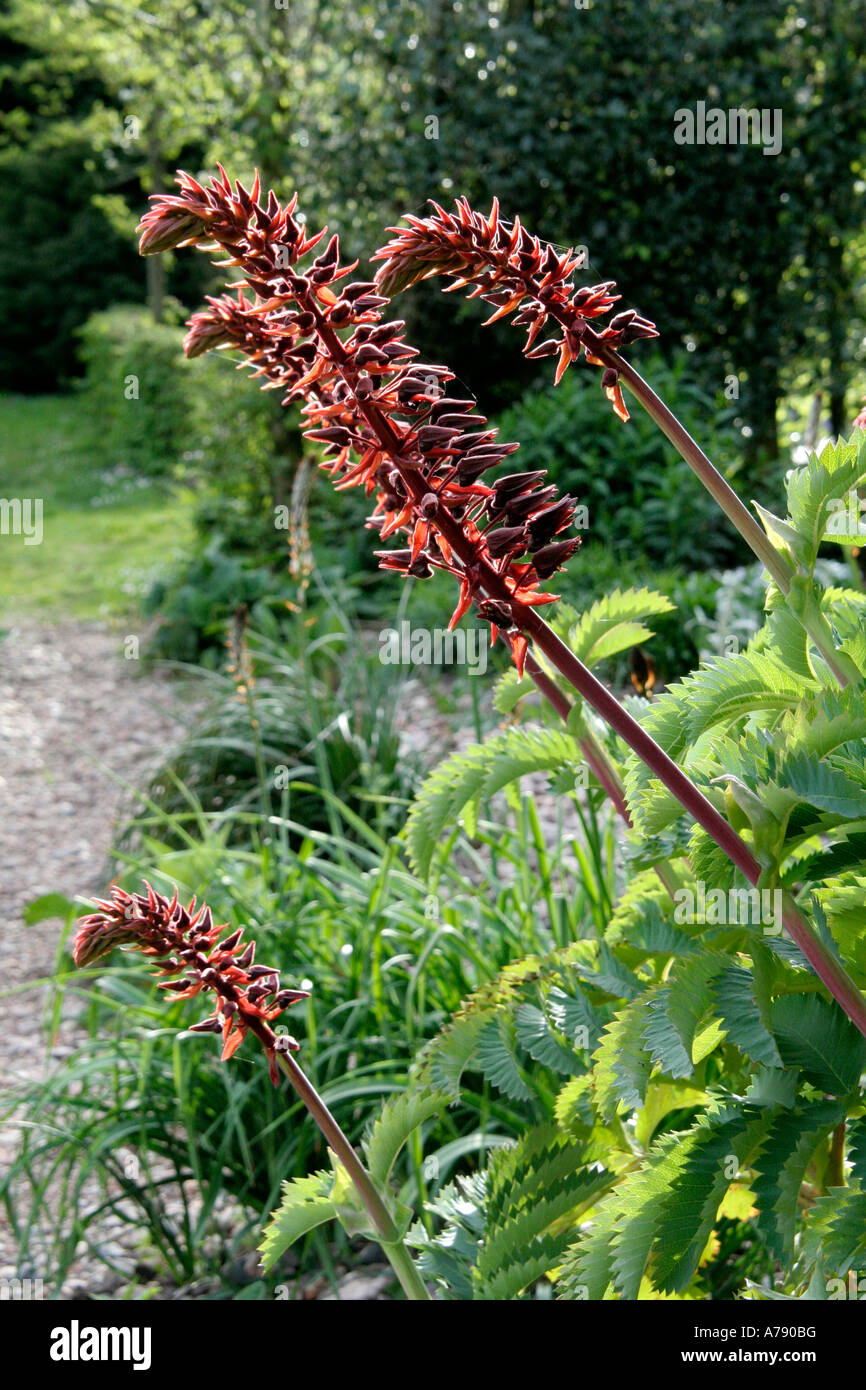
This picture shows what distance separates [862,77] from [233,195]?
6711mm

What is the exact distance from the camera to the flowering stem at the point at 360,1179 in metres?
0.92

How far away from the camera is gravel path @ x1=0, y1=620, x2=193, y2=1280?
→ 3.72 metres

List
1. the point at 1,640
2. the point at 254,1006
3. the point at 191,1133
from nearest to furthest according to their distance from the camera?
the point at 254,1006
the point at 191,1133
the point at 1,640

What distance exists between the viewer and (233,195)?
0.79 meters

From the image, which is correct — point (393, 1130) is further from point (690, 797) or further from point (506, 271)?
point (506, 271)

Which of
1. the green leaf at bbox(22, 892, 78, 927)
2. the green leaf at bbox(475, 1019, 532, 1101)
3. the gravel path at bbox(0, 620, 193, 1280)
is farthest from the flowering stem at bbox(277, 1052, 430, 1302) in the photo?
the green leaf at bbox(22, 892, 78, 927)

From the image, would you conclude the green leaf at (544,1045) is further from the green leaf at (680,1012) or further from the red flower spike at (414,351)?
the red flower spike at (414,351)

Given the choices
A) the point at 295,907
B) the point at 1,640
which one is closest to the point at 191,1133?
the point at 295,907

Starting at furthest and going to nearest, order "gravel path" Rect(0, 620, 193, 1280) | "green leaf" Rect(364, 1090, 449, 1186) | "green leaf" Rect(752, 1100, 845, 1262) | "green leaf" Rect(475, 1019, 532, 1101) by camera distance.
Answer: "gravel path" Rect(0, 620, 193, 1280) < "green leaf" Rect(475, 1019, 532, 1101) < "green leaf" Rect(364, 1090, 449, 1186) < "green leaf" Rect(752, 1100, 845, 1262)

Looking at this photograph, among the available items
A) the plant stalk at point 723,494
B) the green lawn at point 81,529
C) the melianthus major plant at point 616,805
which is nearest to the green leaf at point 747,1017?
the melianthus major plant at point 616,805

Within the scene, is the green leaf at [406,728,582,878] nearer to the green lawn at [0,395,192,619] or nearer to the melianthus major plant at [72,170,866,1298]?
the melianthus major plant at [72,170,866,1298]

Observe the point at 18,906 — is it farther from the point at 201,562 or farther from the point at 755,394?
the point at 755,394

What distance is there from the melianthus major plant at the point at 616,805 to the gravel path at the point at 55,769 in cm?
177

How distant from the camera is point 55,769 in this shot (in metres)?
5.52
